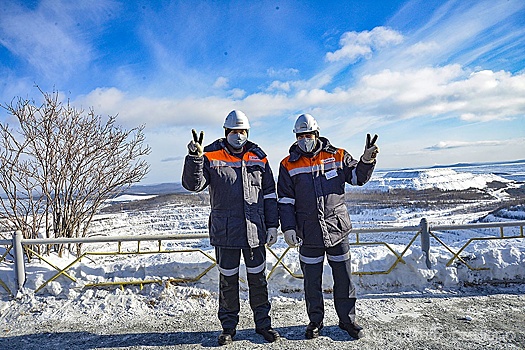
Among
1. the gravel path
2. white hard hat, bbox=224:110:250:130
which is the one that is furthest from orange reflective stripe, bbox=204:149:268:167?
the gravel path

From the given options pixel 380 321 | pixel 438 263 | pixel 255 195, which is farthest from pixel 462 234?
pixel 255 195

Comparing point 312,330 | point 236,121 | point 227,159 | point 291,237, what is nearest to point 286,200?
point 291,237

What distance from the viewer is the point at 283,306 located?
441cm

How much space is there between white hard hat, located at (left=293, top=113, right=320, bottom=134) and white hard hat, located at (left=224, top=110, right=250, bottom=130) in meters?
0.50

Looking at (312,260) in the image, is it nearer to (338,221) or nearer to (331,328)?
(338,221)

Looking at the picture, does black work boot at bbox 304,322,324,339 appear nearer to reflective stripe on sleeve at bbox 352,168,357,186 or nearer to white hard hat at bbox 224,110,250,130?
reflective stripe on sleeve at bbox 352,168,357,186

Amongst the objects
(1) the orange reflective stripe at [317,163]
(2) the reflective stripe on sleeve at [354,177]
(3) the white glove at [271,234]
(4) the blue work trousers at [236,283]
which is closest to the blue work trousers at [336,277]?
(3) the white glove at [271,234]

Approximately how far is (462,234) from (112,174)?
18920mm

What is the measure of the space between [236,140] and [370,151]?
130cm

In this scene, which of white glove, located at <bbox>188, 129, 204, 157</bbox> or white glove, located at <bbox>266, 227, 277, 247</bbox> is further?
white glove, located at <bbox>266, 227, 277, 247</bbox>

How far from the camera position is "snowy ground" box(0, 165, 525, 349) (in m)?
3.57

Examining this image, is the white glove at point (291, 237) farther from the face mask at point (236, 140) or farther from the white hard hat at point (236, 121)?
the white hard hat at point (236, 121)

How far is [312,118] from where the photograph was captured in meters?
3.64

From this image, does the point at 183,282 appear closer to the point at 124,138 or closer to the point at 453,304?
the point at 453,304
